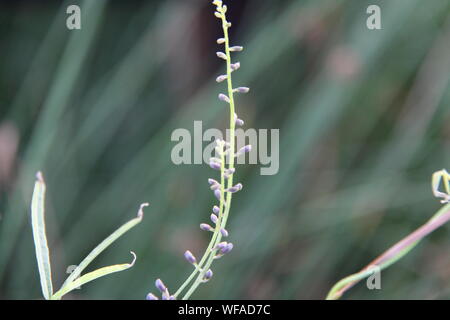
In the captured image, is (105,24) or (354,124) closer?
(354,124)

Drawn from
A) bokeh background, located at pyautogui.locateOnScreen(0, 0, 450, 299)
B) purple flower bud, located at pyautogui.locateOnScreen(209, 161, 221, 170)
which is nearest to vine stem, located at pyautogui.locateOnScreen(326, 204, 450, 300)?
purple flower bud, located at pyautogui.locateOnScreen(209, 161, 221, 170)

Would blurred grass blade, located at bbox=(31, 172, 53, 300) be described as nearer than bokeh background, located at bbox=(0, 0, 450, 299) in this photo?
Yes

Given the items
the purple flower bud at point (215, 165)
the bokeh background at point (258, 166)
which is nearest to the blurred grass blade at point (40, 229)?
the purple flower bud at point (215, 165)

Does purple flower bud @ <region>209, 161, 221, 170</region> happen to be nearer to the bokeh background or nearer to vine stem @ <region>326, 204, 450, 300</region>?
vine stem @ <region>326, 204, 450, 300</region>
